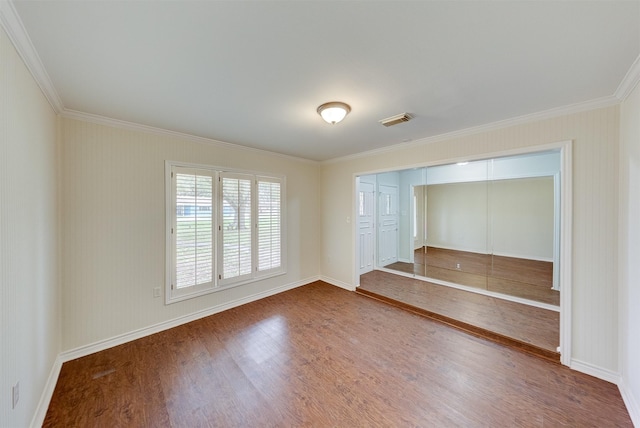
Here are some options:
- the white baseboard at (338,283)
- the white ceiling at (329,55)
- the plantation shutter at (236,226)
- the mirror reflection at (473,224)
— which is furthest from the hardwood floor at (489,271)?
the plantation shutter at (236,226)

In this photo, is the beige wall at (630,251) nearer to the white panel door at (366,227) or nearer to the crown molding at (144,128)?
the white panel door at (366,227)

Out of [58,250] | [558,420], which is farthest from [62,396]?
[558,420]

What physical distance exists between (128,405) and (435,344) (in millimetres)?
2943

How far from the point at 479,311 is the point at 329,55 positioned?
3774mm

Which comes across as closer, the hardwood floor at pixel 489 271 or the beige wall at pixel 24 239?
the beige wall at pixel 24 239

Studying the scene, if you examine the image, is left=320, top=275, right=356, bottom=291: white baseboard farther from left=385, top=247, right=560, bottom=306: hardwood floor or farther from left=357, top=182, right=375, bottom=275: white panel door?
left=385, top=247, right=560, bottom=306: hardwood floor

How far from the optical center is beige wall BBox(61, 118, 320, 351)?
240 cm

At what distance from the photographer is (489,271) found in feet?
14.9

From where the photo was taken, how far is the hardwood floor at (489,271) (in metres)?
3.95

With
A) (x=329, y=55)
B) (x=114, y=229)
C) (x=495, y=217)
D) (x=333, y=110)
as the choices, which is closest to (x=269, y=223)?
(x=114, y=229)

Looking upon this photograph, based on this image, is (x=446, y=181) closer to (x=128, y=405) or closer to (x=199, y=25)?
(x=199, y=25)

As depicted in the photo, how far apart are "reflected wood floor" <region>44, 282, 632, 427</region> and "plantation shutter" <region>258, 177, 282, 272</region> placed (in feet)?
4.13

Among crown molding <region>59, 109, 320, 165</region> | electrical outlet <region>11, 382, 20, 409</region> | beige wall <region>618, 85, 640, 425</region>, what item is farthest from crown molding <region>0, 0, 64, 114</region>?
beige wall <region>618, 85, 640, 425</region>

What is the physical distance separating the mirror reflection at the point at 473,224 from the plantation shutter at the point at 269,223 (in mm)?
1717
